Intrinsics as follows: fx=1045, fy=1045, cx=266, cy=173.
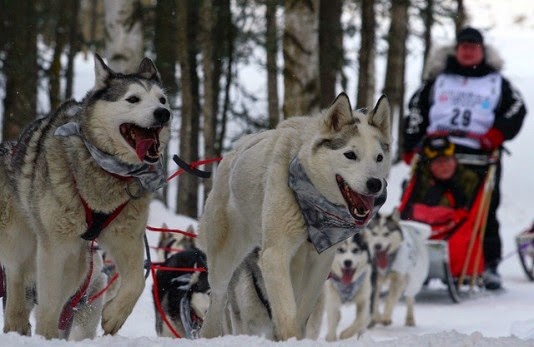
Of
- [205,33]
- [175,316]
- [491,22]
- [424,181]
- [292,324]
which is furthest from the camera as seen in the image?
[491,22]

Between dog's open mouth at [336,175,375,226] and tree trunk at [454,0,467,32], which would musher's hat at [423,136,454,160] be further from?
tree trunk at [454,0,467,32]

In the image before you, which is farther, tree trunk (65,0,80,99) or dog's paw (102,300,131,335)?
tree trunk (65,0,80,99)

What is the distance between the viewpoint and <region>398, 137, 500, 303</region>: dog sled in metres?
10.2

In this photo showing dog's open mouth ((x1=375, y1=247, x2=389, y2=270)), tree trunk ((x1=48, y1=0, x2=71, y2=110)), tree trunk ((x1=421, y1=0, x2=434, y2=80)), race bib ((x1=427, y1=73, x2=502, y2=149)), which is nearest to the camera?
dog's open mouth ((x1=375, y1=247, x2=389, y2=270))

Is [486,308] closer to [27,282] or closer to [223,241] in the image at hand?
[223,241]

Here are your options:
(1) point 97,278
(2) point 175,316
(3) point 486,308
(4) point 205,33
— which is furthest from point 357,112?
(4) point 205,33

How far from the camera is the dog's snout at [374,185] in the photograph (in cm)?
430

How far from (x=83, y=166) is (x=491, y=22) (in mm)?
22912

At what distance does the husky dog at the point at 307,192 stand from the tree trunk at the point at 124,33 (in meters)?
5.31

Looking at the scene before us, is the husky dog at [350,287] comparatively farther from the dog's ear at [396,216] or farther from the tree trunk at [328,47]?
the tree trunk at [328,47]

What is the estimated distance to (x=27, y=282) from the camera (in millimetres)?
4910

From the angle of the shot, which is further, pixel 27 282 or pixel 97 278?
pixel 97 278

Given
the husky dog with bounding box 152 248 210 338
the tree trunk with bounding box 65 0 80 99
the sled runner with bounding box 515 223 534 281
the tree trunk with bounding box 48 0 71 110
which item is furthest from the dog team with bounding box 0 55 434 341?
the tree trunk with bounding box 65 0 80 99

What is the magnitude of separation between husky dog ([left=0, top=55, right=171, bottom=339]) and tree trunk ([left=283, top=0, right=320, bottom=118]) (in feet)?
15.0
